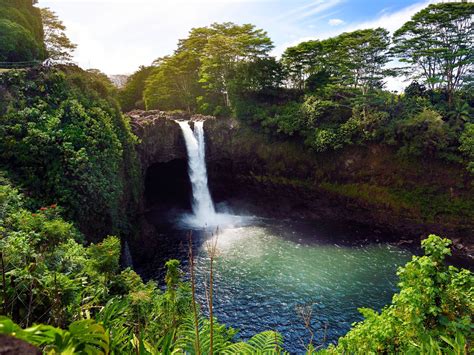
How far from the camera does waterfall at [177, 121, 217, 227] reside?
24.3 meters

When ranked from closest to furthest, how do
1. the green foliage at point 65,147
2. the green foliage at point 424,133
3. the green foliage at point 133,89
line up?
the green foliage at point 65,147 → the green foliage at point 424,133 → the green foliage at point 133,89

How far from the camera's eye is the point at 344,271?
48.5 ft

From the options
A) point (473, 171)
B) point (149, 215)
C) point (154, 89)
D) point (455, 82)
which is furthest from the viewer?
point (154, 89)

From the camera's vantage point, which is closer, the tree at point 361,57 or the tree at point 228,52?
the tree at point 361,57

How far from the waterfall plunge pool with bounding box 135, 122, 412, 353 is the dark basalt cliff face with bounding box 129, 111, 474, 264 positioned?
7.52 ft

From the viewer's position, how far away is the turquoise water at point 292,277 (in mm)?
11228

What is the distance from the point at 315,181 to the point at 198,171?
10054mm

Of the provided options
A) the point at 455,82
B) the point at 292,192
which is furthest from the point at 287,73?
the point at 455,82

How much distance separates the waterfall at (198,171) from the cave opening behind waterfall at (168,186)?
699mm

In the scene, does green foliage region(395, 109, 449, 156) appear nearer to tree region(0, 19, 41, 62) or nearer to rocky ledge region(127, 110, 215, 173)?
rocky ledge region(127, 110, 215, 173)

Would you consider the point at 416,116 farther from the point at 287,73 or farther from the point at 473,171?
the point at 287,73

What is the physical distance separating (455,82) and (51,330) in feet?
86.3

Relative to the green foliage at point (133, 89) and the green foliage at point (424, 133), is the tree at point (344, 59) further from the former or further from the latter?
the green foliage at point (133, 89)

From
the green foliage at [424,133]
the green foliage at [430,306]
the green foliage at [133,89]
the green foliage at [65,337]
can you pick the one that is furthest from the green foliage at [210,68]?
the green foliage at [65,337]
